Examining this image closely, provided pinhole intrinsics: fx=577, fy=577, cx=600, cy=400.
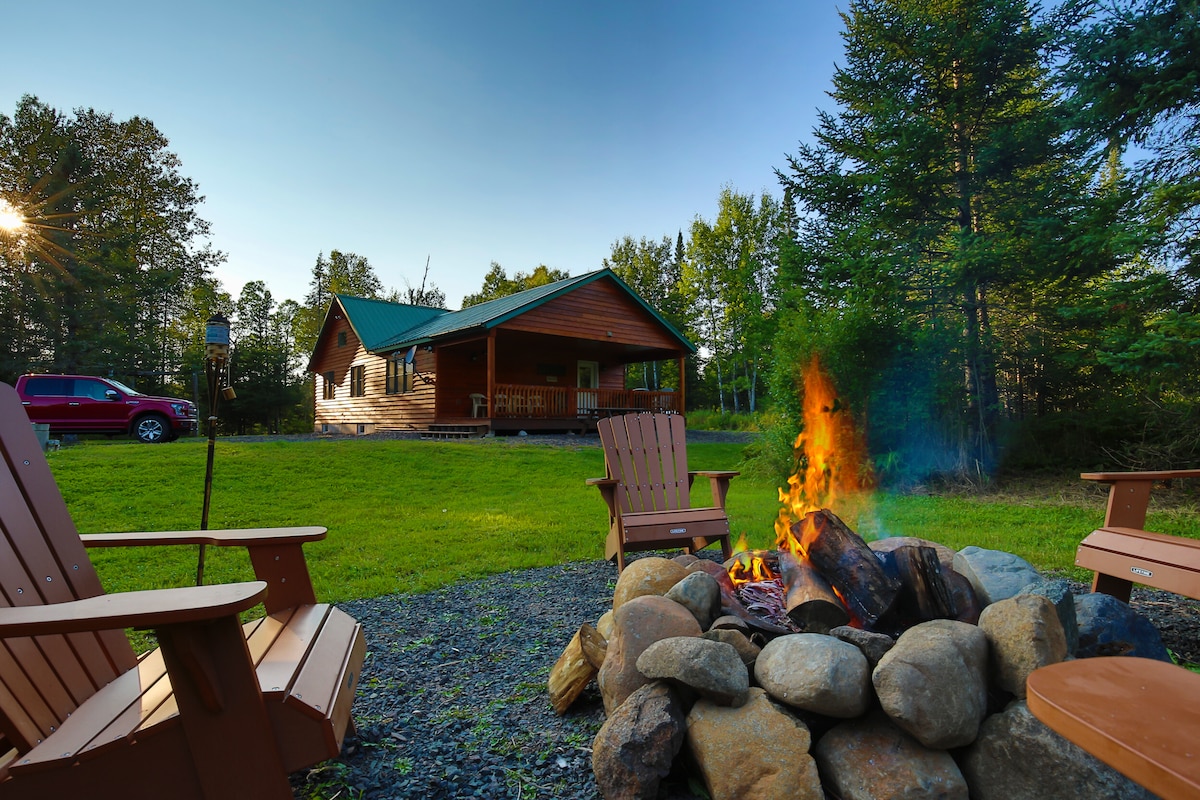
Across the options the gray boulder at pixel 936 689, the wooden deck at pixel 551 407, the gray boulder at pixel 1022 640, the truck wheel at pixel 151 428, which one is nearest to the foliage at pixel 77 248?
the truck wheel at pixel 151 428

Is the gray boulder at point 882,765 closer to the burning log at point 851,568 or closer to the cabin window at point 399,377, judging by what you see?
the burning log at point 851,568

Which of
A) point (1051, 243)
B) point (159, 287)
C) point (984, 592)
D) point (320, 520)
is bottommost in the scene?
point (320, 520)

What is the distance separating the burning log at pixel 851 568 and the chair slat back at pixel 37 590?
2.32 m

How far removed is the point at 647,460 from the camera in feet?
14.2

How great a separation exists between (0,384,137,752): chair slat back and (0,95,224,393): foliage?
819 inches

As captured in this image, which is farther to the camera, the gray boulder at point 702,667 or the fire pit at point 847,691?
the gray boulder at point 702,667

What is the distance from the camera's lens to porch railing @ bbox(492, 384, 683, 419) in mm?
13367

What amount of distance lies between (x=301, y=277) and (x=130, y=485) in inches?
1222

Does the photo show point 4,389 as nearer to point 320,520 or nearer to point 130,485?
point 320,520

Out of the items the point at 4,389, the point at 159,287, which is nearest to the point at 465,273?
the point at 159,287

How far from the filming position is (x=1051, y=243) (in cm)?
725

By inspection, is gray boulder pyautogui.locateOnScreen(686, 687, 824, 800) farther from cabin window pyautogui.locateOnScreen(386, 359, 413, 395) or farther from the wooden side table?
cabin window pyautogui.locateOnScreen(386, 359, 413, 395)

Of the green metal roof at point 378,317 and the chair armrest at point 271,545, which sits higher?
the green metal roof at point 378,317

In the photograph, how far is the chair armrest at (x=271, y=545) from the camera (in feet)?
5.97
